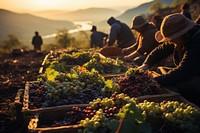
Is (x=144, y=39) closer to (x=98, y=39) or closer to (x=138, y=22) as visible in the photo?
(x=138, y=22)

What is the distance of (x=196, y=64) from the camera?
3.99 metres

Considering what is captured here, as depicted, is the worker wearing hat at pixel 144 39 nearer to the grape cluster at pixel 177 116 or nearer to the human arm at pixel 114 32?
the human arm at pixel 114 32

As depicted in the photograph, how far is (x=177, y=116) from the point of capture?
2.75 m

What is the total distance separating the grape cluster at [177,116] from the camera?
2.65m

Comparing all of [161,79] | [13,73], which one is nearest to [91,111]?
[161,79]

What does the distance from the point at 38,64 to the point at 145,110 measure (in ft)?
32.4

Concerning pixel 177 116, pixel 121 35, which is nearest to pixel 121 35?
pixel 121 35

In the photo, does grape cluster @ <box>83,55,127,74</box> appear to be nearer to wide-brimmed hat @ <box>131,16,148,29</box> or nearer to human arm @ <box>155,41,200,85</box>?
wide-brimmed hat @ <box>131,16,148,29</box>

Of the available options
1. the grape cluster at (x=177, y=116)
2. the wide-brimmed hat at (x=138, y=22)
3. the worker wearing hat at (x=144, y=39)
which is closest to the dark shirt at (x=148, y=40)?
the worker wearing hat at (x=144, y=39)

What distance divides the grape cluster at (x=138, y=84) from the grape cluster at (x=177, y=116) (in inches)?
38.8

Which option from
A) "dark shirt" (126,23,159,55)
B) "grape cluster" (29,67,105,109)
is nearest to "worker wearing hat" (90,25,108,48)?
"dark shirt" (126,23,159,55)

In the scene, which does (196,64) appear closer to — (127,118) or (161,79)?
(161,79)

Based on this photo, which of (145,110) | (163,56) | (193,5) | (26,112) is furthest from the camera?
(193,5)

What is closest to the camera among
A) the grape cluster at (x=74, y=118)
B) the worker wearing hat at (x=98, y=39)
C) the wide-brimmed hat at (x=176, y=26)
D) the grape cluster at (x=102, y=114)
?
the grape cluster at (x=102, y=114)
